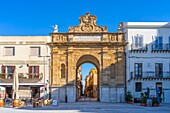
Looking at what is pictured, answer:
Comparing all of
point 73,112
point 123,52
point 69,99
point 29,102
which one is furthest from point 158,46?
point 73,112

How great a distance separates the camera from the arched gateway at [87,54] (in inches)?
1893

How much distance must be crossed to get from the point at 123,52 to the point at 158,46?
539 cm

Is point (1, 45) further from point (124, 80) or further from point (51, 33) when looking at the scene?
point (124, 80)

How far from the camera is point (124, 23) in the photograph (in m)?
50.9


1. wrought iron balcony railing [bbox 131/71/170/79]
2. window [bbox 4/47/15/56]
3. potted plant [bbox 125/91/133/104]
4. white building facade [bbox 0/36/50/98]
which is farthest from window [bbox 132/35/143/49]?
window [bbox 4/47/15/56]

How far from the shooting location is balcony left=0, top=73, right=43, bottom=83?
167ft

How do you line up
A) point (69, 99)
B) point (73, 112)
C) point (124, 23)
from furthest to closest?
point (124, 23)
point (69, 99)
point (73, 112)

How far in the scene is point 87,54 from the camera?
49156 millimetres

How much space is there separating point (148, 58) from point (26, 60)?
17.5m

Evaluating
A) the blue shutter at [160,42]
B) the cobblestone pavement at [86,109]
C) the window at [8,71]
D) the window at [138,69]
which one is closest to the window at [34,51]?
the window at [8,71]

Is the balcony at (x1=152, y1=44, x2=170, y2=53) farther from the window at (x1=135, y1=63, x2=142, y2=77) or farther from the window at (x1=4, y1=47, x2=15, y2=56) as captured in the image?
the window at (x1=4, y1=47, x2=15, y2=56)

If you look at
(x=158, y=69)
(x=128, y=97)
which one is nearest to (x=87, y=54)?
(x=128, y=97)

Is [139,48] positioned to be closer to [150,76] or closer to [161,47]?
[161,47]

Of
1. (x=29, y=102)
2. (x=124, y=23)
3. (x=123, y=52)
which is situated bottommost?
(x=29, y=102)
